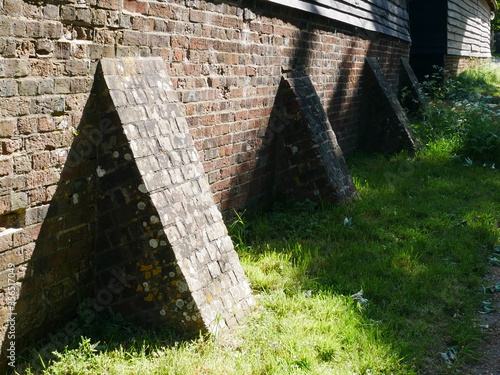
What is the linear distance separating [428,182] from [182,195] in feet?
15.9

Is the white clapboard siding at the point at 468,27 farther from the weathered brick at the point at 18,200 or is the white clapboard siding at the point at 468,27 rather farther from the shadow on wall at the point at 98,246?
the weathered brick at the point at 18,200

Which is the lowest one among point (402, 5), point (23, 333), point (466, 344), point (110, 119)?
point (466, 344)

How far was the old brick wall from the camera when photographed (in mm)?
2928

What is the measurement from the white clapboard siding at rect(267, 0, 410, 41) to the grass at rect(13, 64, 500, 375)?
88.4 inches

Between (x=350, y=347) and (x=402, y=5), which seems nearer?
(x=350, y=347)

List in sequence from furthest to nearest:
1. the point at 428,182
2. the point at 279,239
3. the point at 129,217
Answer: the point at 428,182
the point at 279,239
the point at 129,217

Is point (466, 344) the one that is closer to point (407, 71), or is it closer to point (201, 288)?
point (201, 288)

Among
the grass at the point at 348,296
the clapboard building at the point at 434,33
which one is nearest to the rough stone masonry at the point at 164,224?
the grass at the point at 348,296

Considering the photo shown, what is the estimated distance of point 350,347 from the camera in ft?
11.3

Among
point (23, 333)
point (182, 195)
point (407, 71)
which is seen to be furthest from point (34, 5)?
point (407, 71)

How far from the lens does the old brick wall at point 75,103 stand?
9.61ft

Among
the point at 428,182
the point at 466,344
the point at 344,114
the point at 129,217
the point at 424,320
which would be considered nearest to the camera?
the point at 129,217

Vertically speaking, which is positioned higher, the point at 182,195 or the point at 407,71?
the point at 407,71

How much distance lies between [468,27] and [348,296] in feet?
58.6
